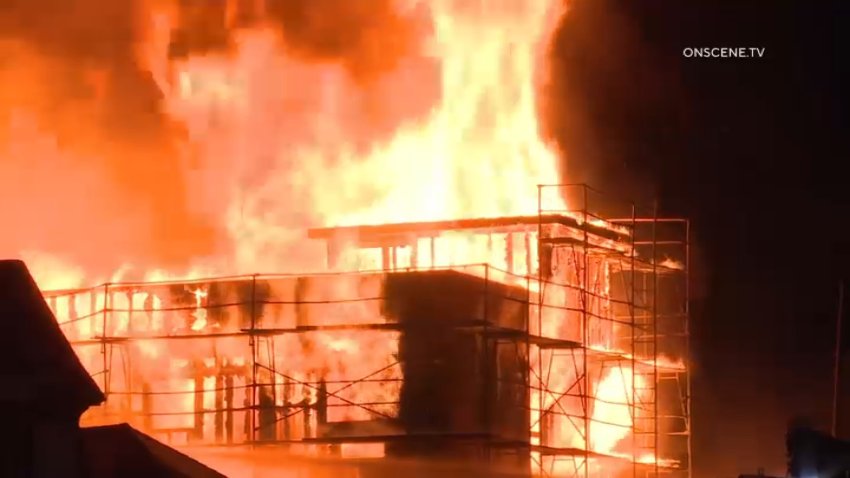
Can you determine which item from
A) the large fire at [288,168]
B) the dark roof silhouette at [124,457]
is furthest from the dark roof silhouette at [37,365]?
the large fire at [288,168]

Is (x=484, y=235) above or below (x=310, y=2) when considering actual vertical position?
below

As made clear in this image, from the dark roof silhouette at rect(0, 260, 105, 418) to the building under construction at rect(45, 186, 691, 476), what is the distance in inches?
336

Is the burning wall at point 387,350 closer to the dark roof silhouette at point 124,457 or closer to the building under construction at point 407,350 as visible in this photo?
the building under construction at point 407,350

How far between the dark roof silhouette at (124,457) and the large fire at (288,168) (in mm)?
6822

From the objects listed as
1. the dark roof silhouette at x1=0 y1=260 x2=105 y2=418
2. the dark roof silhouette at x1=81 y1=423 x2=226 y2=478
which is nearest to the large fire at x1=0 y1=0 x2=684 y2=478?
the dark roof silhouette at x1=81 y1=423 x2=226 y2=478

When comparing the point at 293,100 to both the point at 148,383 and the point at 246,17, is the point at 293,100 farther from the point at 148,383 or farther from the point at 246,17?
the point at 148,383

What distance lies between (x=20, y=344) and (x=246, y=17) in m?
22.0

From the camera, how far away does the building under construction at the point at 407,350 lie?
32750 millimetres

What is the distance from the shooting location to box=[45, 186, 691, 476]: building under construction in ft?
107

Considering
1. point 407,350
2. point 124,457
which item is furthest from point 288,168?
point 124,457

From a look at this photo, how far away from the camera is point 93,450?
26344mm

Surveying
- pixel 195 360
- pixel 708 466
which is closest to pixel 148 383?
pixel 195 360

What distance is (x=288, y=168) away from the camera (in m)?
43.1

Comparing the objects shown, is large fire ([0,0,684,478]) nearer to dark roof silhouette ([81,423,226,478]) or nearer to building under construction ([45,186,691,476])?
building under construction ([45,186,691,476])
